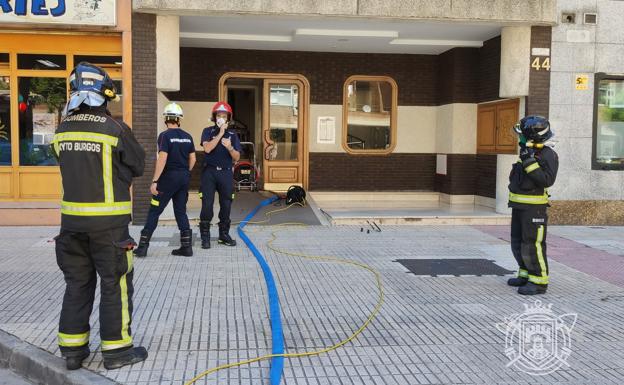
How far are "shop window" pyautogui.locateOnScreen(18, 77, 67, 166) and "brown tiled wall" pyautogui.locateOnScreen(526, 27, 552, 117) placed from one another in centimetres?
852

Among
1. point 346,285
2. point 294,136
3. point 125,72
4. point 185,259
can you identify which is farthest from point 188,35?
point 346,285

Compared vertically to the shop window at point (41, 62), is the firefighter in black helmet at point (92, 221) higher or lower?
lower

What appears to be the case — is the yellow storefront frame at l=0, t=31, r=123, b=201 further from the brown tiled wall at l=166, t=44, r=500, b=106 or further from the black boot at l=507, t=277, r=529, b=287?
the black boot at l=507, t=277, r=529, b=287

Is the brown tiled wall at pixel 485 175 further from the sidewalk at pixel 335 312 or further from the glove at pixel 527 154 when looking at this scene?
the glove at pixel 527 154

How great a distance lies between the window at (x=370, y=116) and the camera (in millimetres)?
14375

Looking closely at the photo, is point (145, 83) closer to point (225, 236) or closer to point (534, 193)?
point (225, 236)

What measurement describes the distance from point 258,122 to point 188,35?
3.43 m

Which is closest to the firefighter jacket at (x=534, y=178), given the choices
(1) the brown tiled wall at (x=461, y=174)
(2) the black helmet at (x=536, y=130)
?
(2) the black helmet at (x=536, y=130)

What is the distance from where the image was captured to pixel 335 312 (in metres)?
5.81

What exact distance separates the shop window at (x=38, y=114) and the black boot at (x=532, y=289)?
838cm

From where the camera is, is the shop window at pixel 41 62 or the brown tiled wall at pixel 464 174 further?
the brown tiled wall at pixel 464 174

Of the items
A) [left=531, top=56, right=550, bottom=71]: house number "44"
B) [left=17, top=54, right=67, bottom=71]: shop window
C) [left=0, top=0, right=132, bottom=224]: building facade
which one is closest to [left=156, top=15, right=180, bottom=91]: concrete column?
[left=0, top=0, right=132, bottom=224]: building facade

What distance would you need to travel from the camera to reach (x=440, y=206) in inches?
563

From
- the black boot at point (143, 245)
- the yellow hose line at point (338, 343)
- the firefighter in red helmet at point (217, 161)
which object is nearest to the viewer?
the yellow hose line at point (338, 343)
